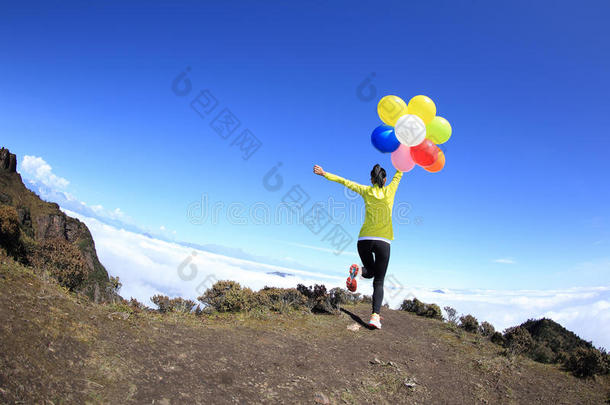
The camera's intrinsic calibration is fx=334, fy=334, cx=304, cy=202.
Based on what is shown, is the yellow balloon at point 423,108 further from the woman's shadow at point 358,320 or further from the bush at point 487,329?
the bush at point 487,329

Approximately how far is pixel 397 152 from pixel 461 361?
410 cm

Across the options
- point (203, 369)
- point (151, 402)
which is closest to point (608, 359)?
Result: point (203, 369)

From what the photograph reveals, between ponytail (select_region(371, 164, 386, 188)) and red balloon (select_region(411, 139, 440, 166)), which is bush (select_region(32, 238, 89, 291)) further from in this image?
red balloon (select_region(411, 139, 440, 166))

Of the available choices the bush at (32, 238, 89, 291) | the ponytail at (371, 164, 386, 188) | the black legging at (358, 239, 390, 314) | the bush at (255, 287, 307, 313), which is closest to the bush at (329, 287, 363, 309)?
the bush at (255, 287, 307, 313)

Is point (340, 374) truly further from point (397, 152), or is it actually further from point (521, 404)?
point (397, 152)

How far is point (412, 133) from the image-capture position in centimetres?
635

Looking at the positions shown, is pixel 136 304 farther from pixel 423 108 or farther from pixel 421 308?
pixel 421 308

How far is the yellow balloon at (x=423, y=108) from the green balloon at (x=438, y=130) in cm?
14

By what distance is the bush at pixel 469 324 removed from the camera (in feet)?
28.2

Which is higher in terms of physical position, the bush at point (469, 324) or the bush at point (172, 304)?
the bush at point (469, 324)

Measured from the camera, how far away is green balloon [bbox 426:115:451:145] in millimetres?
6797

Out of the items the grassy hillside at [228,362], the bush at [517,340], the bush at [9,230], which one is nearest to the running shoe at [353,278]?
the grassy hillside at [228,362]

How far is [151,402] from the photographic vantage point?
327 cm

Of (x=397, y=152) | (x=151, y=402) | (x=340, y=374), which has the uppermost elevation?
(x=397, y=152)
